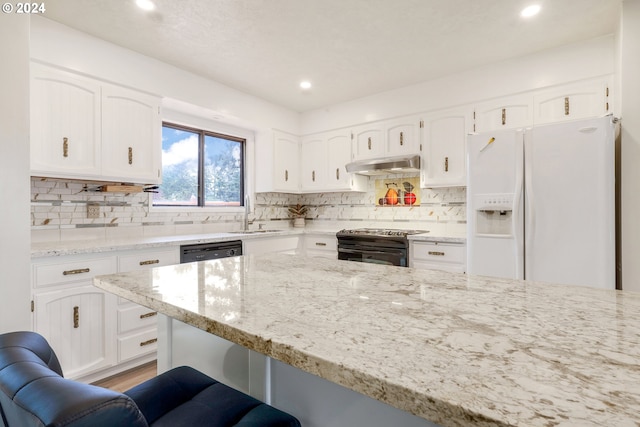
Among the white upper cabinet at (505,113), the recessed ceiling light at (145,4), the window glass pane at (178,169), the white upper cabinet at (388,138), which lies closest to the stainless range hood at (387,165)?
the white upper cabinet at (388,138)

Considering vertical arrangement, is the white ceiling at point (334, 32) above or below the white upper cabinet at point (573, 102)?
above

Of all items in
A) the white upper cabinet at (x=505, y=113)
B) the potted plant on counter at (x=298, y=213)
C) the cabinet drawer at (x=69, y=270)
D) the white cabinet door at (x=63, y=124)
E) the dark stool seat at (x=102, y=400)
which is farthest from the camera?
the potted plant on counter at (x=298, y=213)

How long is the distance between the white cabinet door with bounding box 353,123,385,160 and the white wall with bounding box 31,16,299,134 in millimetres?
1020

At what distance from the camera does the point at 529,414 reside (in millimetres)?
368

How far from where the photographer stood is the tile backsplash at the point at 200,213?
2.52 meters

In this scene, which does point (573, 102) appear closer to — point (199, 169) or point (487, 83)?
point (487, 83)

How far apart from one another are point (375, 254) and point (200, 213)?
192 cm

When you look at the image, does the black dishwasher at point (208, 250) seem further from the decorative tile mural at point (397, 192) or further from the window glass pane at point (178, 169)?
the decorative tile mural at point (397, 192)

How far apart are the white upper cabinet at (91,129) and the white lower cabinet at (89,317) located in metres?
0.68

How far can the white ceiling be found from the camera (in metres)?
2.15

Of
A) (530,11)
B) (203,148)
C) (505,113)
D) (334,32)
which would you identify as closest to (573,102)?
(505,113)

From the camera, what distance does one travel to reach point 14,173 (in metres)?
1.67

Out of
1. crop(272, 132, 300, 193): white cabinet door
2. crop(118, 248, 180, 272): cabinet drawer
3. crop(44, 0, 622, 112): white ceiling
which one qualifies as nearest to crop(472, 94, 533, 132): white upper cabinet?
crop(44, 0, 622, 112): white ceiling

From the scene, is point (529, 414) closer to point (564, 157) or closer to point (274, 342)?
point (274, 342)
